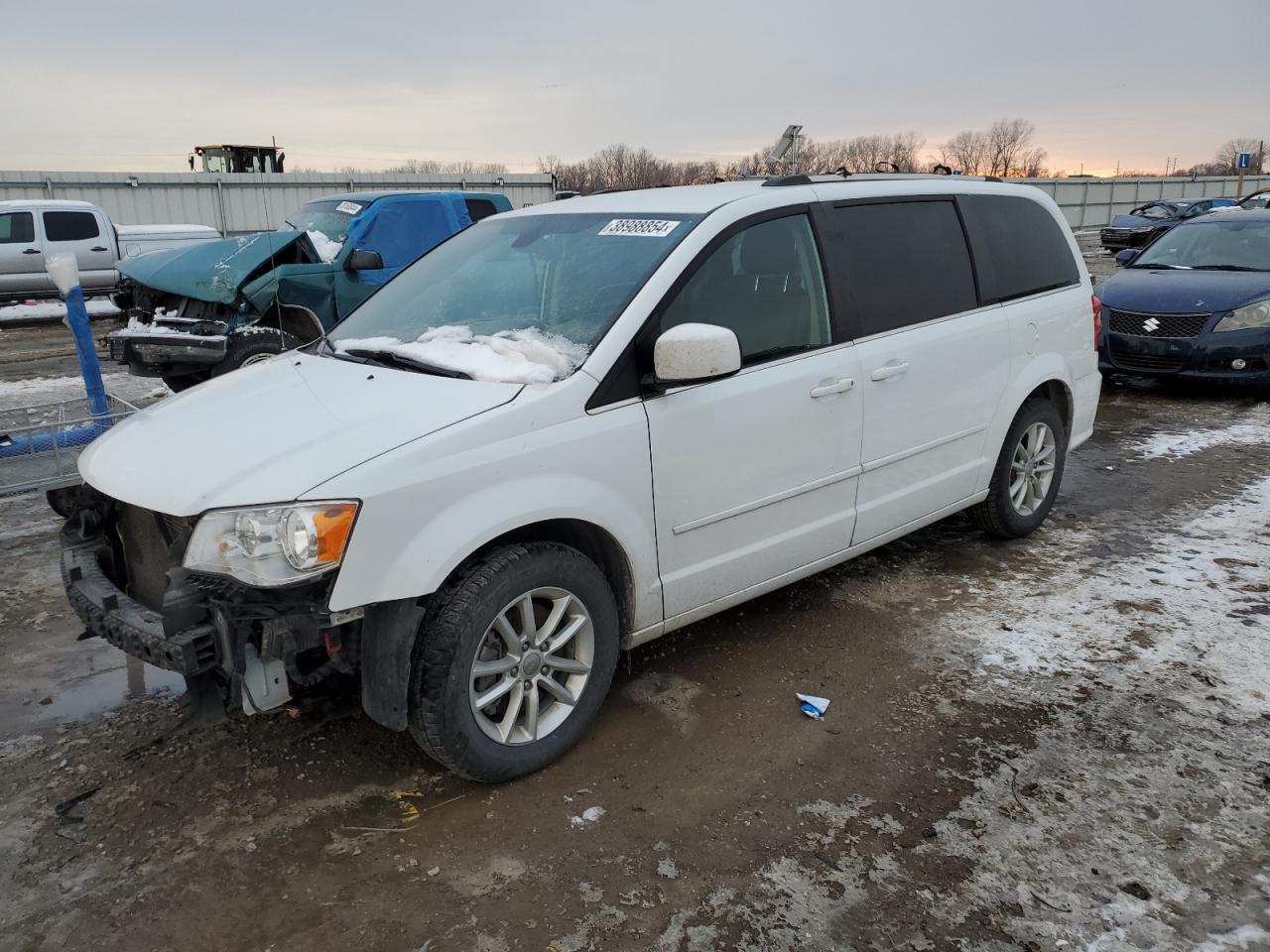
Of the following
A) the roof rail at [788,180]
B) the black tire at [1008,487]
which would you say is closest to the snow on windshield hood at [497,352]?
the roof rail at [788,180]

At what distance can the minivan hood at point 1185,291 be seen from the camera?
28.0ft

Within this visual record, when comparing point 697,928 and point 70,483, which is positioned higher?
point 70,483

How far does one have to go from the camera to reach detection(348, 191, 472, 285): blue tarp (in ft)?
30.5

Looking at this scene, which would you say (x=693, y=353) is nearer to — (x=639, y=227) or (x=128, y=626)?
(x=639, y=227)

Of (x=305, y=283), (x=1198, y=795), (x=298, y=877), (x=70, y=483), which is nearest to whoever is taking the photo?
(x=298, y=877)


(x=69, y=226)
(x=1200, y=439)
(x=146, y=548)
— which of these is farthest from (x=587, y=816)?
(x=69, y=226)

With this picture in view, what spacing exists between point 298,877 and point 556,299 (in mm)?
2078

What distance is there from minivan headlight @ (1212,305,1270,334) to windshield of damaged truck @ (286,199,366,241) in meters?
8.25

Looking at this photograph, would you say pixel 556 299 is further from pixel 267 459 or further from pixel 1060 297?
pixel 1060 297

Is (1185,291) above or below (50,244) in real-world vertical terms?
below

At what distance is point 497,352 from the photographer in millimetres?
3322

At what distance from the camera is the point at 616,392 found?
3.17 m

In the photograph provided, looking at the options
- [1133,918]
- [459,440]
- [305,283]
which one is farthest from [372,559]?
[305,283]

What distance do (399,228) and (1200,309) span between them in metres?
7.57
